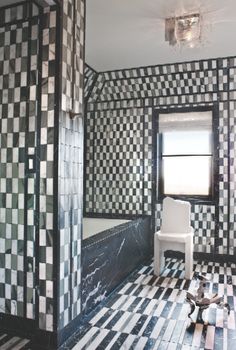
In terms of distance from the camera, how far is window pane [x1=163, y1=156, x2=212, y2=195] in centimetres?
537

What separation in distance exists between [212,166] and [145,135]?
1.25m

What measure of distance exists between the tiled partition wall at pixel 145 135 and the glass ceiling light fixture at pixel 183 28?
1327 mm

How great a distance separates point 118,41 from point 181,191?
2649 millimetres

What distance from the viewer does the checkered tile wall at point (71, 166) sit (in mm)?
2621

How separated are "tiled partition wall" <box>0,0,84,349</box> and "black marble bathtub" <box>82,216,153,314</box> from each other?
240 millimetres

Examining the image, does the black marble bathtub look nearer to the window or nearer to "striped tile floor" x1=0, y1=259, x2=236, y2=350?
"striped tile floor" x1=0, y1=259, x2=236, y2=350

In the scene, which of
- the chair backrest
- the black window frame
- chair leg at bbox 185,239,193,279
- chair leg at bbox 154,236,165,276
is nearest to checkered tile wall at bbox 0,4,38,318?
chair leg at bbox 154,236,165,276

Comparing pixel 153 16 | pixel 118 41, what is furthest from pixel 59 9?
pixel 118 41

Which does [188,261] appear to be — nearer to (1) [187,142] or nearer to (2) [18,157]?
(1) [187,142]

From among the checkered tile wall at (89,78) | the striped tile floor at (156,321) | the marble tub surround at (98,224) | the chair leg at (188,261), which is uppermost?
the checkered tile wall at (89,78)

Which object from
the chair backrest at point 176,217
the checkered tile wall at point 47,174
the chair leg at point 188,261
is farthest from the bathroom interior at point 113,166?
the chair backrest at point 176,217

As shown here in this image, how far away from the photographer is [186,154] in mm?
5445

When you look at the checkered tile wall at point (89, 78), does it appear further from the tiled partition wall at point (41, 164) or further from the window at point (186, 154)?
the tiled partition wall at point (41, 164)

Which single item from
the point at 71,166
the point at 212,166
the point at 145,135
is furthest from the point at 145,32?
the point at 212,166
